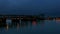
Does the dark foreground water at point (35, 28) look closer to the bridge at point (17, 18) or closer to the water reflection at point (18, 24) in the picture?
the water reflection at point (18, 24)

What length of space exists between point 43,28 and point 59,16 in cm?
55

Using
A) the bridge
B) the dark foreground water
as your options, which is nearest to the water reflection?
the dark foreground water

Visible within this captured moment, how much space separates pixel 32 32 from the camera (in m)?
2.91

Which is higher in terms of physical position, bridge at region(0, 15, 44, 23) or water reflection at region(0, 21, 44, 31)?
bridge at region(0, 15, 44, 23)

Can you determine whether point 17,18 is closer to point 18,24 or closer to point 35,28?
point 18,24

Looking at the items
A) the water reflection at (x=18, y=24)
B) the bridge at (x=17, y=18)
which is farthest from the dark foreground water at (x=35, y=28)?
the bridge at (x=17, y=18)

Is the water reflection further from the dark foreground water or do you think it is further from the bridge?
the bridge

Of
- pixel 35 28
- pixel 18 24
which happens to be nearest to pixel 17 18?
pixel 18 24

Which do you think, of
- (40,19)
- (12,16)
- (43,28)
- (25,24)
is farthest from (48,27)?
(12,16)

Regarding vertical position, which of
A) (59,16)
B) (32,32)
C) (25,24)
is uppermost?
(59,16)

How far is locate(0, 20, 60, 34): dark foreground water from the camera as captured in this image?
2895 mm

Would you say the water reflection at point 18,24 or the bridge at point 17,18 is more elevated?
the bridge at point 17,18

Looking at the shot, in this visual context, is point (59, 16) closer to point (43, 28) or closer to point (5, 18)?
point (43, 28)

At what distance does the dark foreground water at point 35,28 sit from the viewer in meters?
2.89
